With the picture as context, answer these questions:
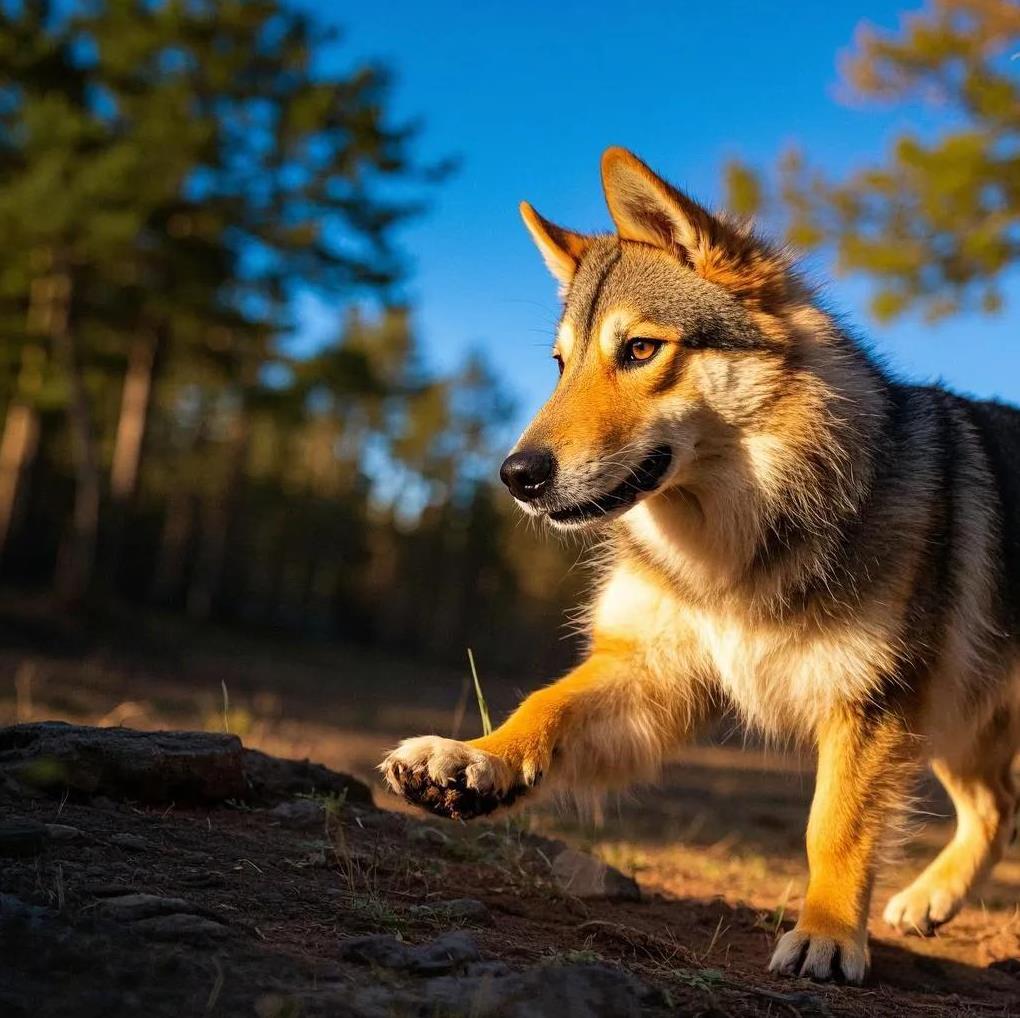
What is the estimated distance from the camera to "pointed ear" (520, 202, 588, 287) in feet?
15.5

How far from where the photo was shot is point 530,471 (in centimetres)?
369

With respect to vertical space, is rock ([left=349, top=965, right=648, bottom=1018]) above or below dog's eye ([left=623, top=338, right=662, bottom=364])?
below

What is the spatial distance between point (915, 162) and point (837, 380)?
8.19m

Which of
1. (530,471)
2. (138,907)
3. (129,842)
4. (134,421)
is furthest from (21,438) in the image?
(138,907)

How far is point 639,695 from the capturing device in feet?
13.5

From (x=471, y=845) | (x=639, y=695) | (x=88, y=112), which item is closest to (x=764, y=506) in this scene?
(x=639, y=695)

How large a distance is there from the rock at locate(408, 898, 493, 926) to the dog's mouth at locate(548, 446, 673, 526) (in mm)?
1341

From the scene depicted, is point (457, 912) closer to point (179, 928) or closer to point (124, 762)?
point (179, 928)

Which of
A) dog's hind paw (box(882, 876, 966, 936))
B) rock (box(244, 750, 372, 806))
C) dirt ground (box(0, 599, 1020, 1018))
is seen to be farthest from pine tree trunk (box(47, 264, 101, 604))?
dog's hind paw (box(882, 876, 966, 936))

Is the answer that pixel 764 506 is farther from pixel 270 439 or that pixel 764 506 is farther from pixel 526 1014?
pixel 270 439

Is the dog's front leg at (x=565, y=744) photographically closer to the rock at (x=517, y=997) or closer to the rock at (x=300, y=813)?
the rock at (x=300, y=813)

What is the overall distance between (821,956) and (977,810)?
79.9 inches

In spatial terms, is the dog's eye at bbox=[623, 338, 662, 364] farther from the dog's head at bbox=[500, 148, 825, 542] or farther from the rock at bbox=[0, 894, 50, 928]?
the rock at bbox=[0, 894, 50, 928]

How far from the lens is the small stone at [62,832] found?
9.50 feet
